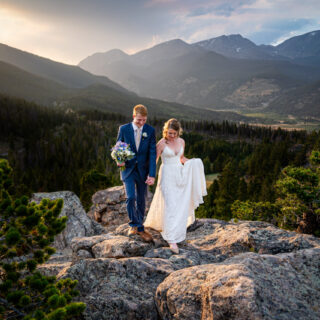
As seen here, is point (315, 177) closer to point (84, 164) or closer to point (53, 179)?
point (53, 179)

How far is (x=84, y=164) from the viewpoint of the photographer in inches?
3467

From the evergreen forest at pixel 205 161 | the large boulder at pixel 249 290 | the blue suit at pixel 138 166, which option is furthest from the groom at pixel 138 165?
the evergreen forest at pixel 205 161

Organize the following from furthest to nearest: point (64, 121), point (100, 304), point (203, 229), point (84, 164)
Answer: point (64, 121) → point (84, 164) → point (203, 229) → point (100, 304)

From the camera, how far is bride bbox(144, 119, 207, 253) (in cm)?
776

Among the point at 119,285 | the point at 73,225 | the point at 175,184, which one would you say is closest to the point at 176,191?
the point at 175,184

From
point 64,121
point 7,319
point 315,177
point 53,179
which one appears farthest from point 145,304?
point 64,121

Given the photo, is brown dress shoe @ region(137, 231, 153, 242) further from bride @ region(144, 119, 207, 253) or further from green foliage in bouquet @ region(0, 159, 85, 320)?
green foliage in bouquet @ region(0, 159, 85, 320)

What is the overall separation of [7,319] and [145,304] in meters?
2.49

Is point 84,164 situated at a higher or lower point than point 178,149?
lower

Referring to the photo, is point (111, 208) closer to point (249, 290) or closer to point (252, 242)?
point (252, 242)

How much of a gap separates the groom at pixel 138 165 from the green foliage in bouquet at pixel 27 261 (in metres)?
2.42

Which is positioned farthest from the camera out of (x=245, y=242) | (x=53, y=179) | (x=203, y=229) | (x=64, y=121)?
(x=64, y=121)

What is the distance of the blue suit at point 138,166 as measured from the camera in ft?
24.6

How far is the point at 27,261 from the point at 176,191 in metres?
4.52
